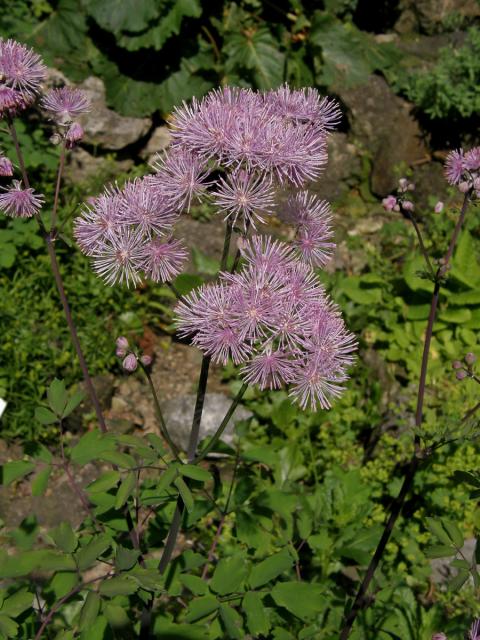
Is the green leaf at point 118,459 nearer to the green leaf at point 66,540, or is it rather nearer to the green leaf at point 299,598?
the green leaf at point 66,540

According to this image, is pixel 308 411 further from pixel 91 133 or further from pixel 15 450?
pixel 91 133

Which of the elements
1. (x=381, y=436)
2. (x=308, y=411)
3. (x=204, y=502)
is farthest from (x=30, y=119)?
(x=204, y=502)

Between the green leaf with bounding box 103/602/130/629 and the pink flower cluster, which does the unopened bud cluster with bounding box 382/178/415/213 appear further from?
the green leaf with bounding box 103/602/130/629

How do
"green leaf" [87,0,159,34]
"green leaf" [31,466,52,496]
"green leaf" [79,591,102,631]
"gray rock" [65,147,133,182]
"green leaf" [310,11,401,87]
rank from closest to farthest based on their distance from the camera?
"green leaf" [79,591,102,631] → "green leaf" [31,466,52,496] → "gray rock" [65,147,133,182] → "green leaf" [87,0,159,34] → "green leaf" [310,11,401,87]

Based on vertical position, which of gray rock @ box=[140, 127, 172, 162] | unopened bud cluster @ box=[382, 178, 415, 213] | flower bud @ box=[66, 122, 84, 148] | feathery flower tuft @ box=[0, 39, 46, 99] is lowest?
gray rock @ box=[140, 127, 172, 162]

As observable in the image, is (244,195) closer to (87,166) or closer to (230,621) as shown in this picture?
(230,621)

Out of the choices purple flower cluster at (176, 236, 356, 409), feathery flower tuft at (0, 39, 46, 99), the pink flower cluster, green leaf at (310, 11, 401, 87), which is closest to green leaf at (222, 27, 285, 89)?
green leaf at (310, 11, 401, 87)

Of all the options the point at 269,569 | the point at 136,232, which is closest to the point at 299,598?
the point at 269,569
